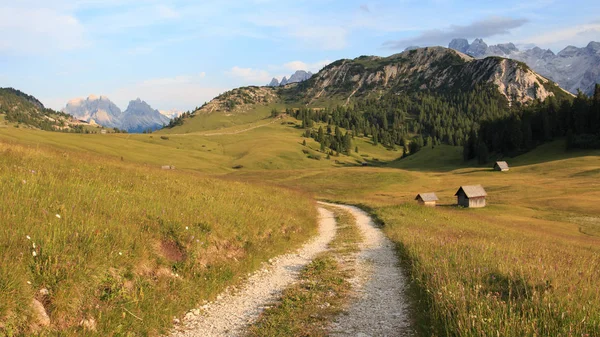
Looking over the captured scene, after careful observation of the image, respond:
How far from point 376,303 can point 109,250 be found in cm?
773

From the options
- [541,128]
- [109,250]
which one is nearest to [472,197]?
[109,250]

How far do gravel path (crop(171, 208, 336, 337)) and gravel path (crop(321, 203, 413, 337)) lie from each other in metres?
2.48

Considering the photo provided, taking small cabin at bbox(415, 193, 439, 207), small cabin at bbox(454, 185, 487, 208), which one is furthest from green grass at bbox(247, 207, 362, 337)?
small cabin at bbox(454, 185, 487, 208)

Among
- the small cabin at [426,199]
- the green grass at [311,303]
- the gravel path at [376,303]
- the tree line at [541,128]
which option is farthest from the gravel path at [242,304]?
the tree line at [541,128]

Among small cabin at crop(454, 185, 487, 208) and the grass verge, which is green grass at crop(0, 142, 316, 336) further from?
small cabin at crop(454, 185, 487, 208)

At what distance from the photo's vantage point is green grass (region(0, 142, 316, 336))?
745cm

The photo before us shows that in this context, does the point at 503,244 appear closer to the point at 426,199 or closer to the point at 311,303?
the point at 311,303

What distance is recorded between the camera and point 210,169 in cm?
13888

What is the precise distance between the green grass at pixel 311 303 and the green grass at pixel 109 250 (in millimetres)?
2343

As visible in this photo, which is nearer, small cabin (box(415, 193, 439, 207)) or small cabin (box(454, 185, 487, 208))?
small cabin (box(454, 185, 487, 208))

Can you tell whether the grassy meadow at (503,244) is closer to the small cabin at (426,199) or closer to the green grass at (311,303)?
the green grass at (311,303)

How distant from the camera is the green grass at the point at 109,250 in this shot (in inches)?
293

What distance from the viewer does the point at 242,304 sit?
408 inches

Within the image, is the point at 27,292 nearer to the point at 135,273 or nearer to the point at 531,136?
the point at 135,273
